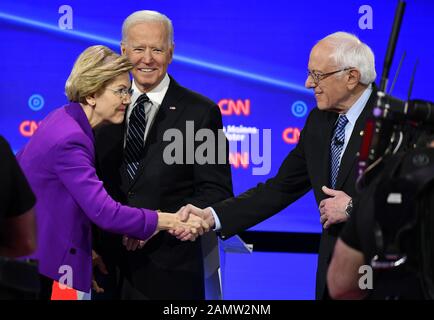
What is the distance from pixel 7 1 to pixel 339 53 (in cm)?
303

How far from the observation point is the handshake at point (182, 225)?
13.2 ft

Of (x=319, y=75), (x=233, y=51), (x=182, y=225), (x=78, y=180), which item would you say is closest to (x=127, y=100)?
(x=78, y=180)

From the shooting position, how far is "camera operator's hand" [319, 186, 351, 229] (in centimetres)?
379

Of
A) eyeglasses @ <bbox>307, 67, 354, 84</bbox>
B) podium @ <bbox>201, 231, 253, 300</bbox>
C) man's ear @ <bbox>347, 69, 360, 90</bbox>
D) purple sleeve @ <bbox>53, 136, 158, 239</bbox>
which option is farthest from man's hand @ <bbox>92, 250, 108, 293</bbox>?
man's ear @ <bbox>347, 69, 360, 90</bbox>

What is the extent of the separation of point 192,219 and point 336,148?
0.73 meters

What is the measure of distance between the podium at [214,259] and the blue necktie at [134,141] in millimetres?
486

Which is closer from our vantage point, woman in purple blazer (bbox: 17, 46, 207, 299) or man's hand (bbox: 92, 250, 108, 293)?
woman in purple blazer (bbox: 17, 46, 207, 299)

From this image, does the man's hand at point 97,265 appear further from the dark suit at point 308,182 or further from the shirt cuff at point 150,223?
the dark suit at point 308,182

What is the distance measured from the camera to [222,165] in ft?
14.2

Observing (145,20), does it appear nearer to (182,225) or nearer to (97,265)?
(182,225)

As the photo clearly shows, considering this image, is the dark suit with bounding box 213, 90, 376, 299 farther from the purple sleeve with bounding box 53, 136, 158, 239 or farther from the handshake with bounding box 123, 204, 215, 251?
the purple sleeve with bounding box 53, 136, 158, 239

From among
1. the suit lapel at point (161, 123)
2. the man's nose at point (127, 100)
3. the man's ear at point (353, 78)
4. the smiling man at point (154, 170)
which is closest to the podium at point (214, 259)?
the smiling man at point (154, 170)

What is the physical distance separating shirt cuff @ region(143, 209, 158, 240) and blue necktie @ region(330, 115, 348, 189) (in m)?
0.78

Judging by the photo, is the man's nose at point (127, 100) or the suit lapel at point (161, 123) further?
the suit lapel at point (161, 123)
